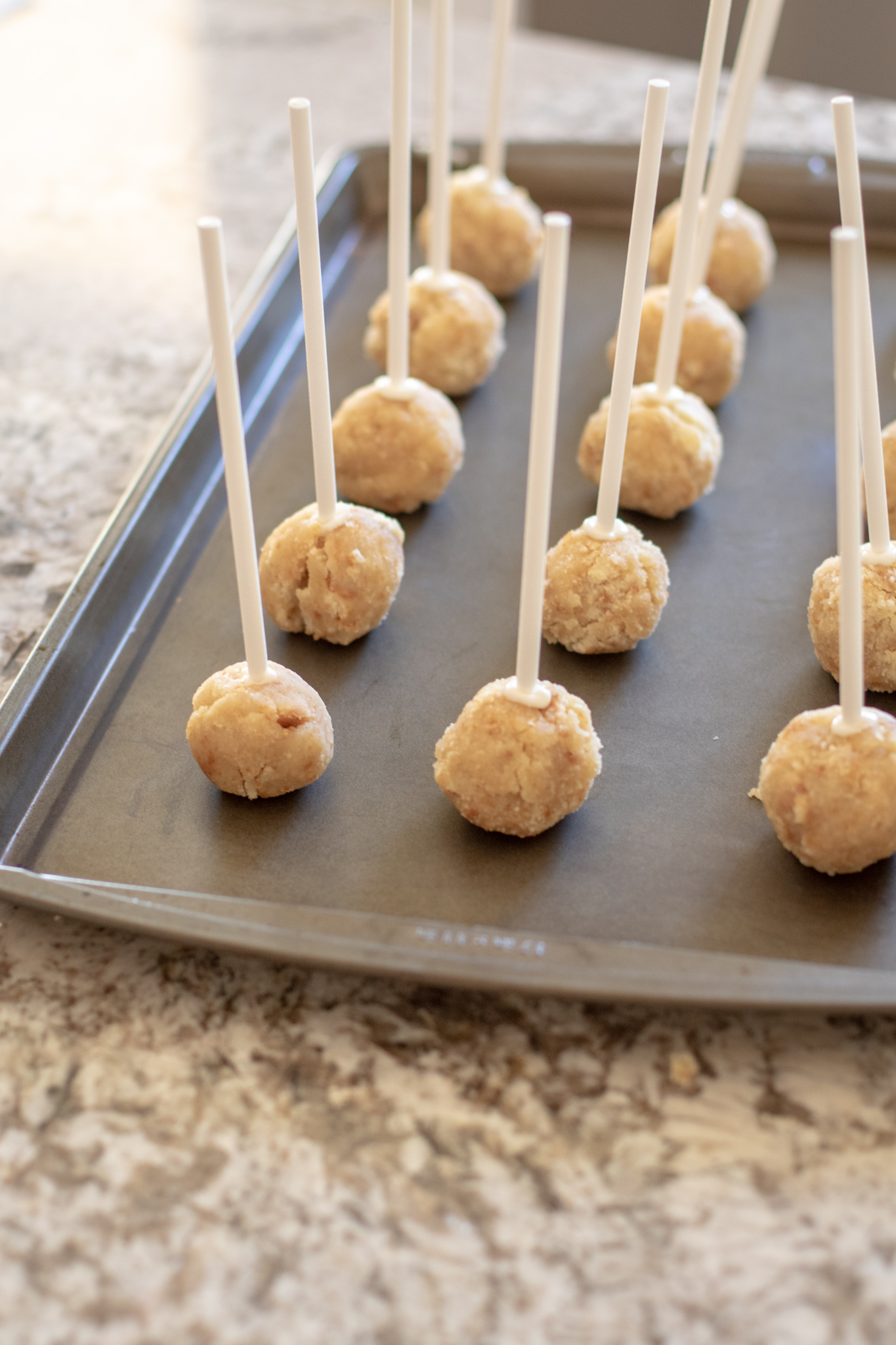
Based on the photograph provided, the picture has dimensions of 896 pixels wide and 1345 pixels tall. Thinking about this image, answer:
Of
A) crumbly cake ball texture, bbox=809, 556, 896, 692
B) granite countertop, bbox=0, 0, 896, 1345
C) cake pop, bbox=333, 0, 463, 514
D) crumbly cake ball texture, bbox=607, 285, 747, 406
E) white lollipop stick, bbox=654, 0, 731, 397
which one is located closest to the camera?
granite countertop, bbox=0, 0, 896, 1345

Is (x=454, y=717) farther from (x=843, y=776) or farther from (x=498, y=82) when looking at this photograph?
(x=498, y=82)

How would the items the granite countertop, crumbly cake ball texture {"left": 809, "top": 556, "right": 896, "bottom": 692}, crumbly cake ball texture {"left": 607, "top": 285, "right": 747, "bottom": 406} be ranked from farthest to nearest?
crumbly cake ball texture {"left": 607, "top": 285, "right": 747, "bottom": 406}, crumbly cake ball texture {"left": 809, "top": 556, "right": 896, "bottom": 692}, the granite countertop

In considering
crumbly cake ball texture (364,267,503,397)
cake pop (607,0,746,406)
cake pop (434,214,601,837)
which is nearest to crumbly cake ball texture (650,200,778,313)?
cake pop (607,0,746,406)

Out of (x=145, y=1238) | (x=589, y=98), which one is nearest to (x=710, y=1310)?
(x=145, y=1238)

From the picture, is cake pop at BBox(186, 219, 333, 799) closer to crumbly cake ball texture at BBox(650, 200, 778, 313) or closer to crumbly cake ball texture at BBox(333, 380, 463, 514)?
crumbly cake ball texture at BBox(333, 380, 463, 514)

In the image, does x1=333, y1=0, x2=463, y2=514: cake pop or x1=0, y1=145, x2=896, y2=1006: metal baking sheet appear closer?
x1=0, y1=145, x2=896, y2=1006: metal baking sheet

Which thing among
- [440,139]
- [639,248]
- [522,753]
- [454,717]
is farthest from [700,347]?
[522,753]

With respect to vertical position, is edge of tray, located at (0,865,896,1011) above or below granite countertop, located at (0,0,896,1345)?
above
